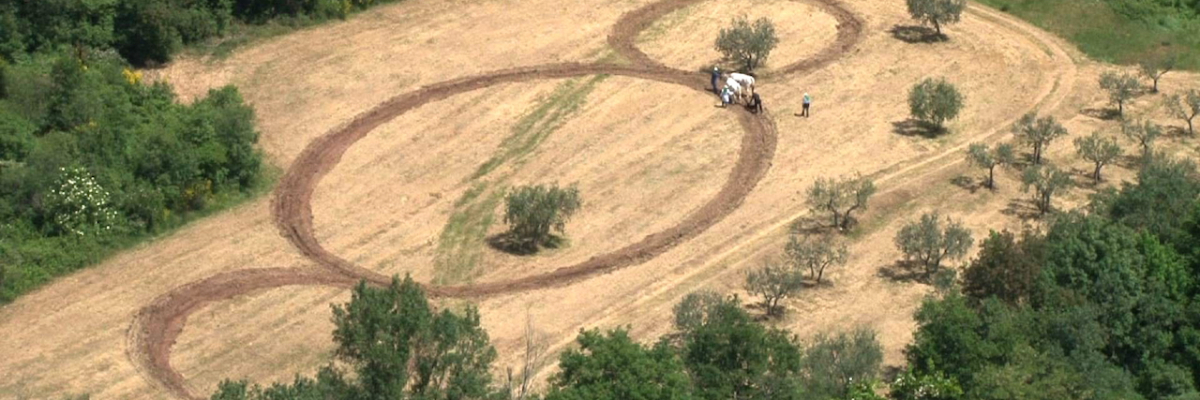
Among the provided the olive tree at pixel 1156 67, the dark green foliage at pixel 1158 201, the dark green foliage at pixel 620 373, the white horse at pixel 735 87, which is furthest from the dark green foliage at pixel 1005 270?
the olive tree at pixel 1156 67

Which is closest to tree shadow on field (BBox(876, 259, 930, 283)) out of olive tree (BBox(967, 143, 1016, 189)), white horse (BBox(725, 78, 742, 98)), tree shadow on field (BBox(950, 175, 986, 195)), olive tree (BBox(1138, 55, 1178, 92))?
tree shadow on field (BBox(950, 175, 986, 195))

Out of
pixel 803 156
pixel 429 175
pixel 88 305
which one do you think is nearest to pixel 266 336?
pixel 88 305

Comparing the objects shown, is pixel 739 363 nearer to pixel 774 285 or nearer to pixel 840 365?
pixel 840 365

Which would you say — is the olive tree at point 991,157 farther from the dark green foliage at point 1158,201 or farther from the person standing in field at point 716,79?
the person standing in field at point 716,79

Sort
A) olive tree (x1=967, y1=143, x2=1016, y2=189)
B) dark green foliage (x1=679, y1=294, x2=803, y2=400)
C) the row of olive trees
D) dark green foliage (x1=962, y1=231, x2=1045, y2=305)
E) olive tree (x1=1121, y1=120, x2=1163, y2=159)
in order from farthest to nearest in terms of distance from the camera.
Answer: olive tree (x1=1121, y1=120, x2=1163, y2=159), olive tree (x1=967, y1=143, x2=1016, y2=189), the row of olive trees, dark green foliage (x1=962, y1=231, x2=1045, y2=305), dark green foliage (x1=679, y1=294, x2=803, y2=400)

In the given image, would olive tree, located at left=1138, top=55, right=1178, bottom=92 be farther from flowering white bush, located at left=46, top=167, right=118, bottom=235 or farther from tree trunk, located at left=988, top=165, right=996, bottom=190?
flowering white bush, located at left=46, top=167, right=118, bottom=235

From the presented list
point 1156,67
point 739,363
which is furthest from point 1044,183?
point 739,363

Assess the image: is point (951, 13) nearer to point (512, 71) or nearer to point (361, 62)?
point (512, 71)
